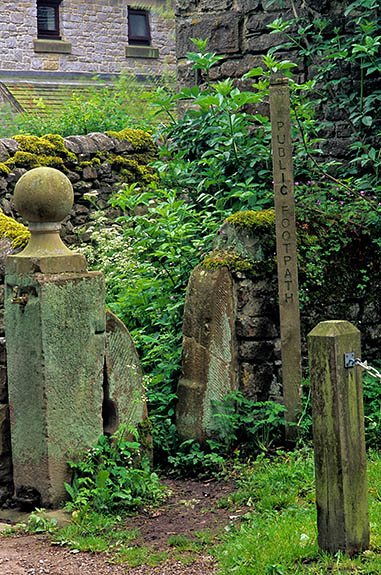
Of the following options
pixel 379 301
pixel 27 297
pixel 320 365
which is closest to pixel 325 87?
pixel 379 301

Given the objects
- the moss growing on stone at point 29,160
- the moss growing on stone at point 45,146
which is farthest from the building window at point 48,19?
the moss growing on stone at point 29,160

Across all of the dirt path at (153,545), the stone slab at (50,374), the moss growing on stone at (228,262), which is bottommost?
the dirt path at (153,545)

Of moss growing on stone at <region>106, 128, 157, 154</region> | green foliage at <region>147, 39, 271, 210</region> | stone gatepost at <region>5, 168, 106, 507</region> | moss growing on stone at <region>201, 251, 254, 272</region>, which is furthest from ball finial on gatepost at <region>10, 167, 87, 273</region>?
moss growing on stone at <region>106, 128, 157, 154</region>

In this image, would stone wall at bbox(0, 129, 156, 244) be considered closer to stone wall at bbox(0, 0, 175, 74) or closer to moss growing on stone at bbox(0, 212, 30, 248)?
moss growing on stone at bbox(0, 212, 30, 248)

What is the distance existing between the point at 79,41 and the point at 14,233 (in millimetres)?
13920

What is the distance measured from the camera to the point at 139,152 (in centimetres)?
986

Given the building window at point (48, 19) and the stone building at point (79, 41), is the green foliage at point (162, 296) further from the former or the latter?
the building window at point (48, 19)

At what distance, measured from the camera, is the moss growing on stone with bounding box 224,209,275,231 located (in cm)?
518

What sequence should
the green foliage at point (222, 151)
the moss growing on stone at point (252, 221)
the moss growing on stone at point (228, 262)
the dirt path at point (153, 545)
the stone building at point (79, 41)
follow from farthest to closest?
the stone building at point (79, 41) < the green foliage at point (222, 151) < the moss growing on stone at point (252, 221) < the moss growing on stone at point (228, 262) < the dirt path at point (153, 545)

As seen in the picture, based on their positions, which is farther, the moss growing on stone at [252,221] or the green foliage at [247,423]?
the moss growing on stone at [252,221]

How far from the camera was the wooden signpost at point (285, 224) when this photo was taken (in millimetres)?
4906

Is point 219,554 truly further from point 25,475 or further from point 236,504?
point 25,475

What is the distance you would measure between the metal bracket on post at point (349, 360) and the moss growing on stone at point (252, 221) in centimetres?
220

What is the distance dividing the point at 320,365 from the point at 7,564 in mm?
1686
